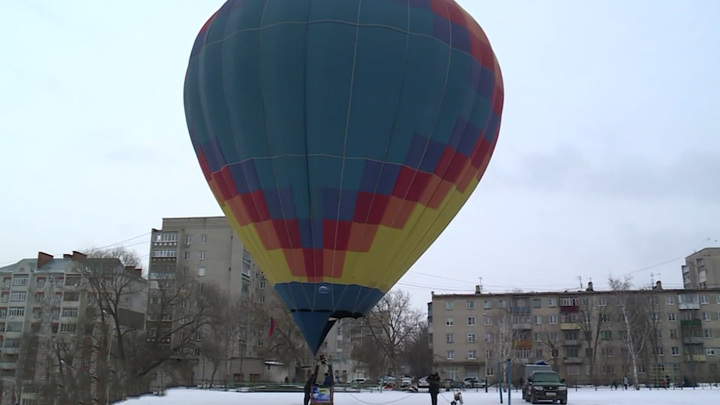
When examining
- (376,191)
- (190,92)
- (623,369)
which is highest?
(190,92)

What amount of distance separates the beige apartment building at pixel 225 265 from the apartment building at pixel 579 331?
16509mm

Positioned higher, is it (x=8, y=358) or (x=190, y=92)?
(x=190, y=92)

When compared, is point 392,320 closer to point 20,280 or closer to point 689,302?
point 689,302

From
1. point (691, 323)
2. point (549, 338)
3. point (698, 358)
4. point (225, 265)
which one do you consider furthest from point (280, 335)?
point (698, 358)

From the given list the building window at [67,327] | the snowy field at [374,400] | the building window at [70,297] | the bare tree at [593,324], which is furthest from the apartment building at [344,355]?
the snowy field at [374,400]

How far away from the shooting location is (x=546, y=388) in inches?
879

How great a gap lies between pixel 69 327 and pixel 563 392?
50.9 metres

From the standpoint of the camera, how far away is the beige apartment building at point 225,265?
61.2 m

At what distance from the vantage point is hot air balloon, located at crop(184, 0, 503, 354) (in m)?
12.8

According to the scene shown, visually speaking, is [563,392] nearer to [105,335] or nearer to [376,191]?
[376,191]

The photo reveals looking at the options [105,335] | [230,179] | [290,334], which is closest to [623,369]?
[290,334]

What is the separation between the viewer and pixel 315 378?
14.4 m

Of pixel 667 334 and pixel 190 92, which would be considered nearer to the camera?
pixel 190 92

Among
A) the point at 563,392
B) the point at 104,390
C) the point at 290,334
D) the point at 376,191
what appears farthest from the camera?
the point at 290,334
